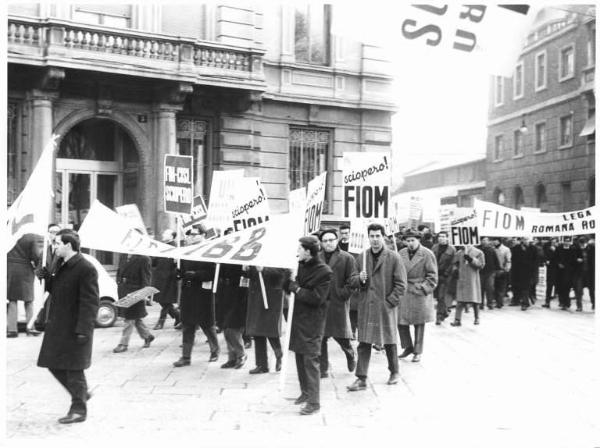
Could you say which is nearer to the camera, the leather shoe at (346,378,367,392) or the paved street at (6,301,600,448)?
the paved street at (6,301,600,448)

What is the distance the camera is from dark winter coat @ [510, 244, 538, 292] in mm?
19562

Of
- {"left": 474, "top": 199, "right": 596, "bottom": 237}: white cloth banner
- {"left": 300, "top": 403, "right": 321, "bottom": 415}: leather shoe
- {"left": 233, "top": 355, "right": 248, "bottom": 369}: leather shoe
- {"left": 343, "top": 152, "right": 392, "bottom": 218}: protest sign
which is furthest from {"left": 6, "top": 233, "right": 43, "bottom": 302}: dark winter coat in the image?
{"left": 474, "top": 199, "right": 596, "bottom": 237}: white cloth banner

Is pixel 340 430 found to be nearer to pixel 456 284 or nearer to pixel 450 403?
pixel 450 403

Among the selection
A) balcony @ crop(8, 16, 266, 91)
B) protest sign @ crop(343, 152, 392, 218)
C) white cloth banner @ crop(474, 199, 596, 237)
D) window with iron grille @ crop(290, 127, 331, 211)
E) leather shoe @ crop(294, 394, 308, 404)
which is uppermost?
balcony @ crop(8, 16, 266, 91)

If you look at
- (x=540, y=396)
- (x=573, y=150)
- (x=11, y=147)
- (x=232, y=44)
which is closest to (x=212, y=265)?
(x=540, y=396)

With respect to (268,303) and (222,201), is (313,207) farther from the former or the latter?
(222,201)

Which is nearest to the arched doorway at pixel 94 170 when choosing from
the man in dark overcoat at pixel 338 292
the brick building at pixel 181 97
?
the brick building at pixel 181 97

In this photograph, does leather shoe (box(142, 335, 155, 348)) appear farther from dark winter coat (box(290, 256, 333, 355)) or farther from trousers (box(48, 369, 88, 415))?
Answer: trousers (box(48, 369, 88, 415))

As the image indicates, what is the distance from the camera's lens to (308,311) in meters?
7.99

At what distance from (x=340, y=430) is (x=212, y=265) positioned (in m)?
4.01

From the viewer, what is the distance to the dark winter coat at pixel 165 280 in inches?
513

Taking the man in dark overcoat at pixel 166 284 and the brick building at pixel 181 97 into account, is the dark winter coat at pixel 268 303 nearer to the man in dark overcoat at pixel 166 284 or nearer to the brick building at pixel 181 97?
the man in dark overcoat at pixel 166 284

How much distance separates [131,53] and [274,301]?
11.0m

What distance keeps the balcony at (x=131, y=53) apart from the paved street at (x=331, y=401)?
8.12 m
